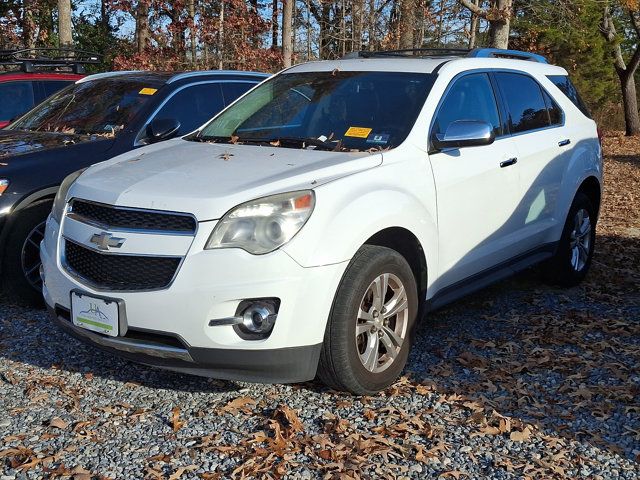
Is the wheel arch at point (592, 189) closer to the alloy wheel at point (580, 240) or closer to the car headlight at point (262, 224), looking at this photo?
the alloy wheel at point (580, 240)

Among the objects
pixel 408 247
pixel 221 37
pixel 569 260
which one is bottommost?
pixel 569 260

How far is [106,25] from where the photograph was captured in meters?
24.9

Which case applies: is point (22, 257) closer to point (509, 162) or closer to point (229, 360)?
point (229, 360)

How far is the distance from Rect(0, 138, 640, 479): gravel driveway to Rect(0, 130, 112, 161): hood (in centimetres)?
127

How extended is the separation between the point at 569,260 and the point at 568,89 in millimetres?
1453

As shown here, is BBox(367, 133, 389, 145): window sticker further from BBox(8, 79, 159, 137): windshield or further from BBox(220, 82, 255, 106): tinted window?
BBox(220, 82, 255, 106): tinted window

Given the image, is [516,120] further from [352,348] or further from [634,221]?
[634,221]

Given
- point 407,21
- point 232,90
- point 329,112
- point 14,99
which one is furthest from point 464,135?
point 407,21

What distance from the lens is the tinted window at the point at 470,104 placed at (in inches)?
194

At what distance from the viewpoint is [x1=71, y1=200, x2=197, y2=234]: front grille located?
380 cm

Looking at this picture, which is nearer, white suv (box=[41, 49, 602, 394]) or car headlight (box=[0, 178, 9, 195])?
white suv (box=[41, 49, 602, 394])

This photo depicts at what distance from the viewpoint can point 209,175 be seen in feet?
13.6

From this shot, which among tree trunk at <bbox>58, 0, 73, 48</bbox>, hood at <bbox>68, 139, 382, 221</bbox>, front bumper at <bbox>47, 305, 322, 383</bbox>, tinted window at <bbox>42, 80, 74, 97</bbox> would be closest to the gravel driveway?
front bumper at <bbox>47, 305, 322, 383</bbox>

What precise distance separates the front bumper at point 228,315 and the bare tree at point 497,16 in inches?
448
